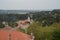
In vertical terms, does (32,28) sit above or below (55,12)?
below

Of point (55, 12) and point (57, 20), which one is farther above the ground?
point (55, 12)
